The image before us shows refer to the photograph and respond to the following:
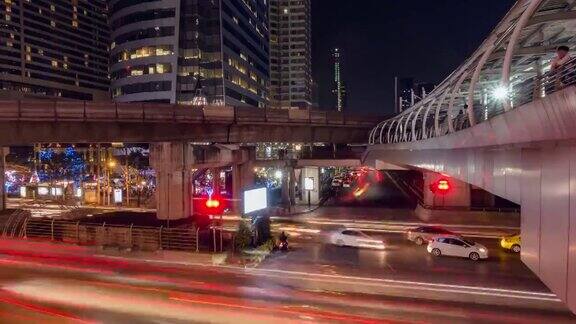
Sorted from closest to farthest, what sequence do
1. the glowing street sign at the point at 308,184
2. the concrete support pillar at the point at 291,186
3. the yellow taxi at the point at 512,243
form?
1. the yellow taxi at the point at 512,243
2. the glowing street sign at the point at 308,184
3. the concrete support pillar at the point at 291,186

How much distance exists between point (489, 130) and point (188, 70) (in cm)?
9220

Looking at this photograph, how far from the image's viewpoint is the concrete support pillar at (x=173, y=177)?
3769cm

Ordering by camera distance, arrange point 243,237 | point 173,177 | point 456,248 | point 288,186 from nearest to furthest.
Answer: point 456,248 → point 243,237 → point 173,177 → point 288,186

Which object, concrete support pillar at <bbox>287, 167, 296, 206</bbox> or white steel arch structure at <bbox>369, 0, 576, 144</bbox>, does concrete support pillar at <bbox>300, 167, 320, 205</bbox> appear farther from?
white steel arch structure at <bbox>369, 0, 576, 144</bbox>

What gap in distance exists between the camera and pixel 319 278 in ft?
73.4

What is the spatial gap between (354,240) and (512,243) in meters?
9.30

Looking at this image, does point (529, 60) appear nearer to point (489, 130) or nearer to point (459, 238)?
point (489, 130)

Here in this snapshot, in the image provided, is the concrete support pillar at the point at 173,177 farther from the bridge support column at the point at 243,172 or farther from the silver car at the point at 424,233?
the silver car at the point at 424,233

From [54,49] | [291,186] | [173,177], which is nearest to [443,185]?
[173,177]

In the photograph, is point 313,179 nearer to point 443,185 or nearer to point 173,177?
point 173,177

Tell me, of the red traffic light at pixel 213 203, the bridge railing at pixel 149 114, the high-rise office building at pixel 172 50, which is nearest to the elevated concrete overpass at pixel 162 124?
the bridge railing at pixel 149 114

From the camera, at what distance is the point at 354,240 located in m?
30.5

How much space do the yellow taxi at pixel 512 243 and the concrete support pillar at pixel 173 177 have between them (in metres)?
23.7

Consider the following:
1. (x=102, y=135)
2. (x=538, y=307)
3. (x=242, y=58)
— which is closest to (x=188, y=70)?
(x=242, y=58)
